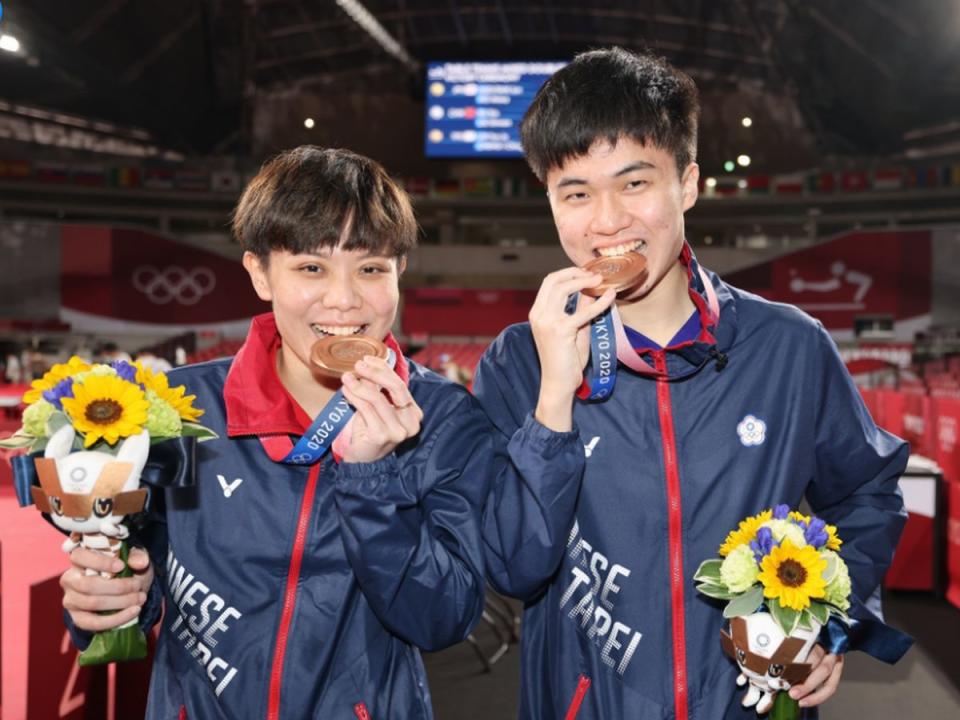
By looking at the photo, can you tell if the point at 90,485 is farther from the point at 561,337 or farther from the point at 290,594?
the point at 561,337

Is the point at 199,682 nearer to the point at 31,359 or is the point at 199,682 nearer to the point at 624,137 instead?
the point at 624,137

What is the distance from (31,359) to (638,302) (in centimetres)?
1361

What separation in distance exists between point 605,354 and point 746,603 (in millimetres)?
487

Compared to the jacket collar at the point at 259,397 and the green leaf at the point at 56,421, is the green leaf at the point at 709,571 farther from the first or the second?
the green leaf at the point at 56,421

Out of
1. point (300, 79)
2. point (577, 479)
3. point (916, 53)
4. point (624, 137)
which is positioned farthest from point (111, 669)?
point (300, 79)

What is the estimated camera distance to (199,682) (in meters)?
1.61

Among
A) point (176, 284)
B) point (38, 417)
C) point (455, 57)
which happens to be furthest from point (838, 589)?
point (176, 284)

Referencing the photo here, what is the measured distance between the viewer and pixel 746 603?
1398 millimetres

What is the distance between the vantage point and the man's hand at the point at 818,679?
1.45 meters

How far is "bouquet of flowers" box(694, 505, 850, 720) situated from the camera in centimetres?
138

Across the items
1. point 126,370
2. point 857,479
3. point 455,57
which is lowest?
point 857,479

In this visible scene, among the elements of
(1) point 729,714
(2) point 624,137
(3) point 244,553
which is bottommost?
(1) point 729,714

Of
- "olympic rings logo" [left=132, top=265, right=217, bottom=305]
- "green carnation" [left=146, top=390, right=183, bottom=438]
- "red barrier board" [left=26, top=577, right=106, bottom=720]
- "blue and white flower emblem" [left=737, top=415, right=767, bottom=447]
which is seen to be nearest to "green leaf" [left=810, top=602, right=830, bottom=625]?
"blue and white flower emblem" [left=737, top=415, right=767, bottom=447]

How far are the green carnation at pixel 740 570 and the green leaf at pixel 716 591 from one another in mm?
22
